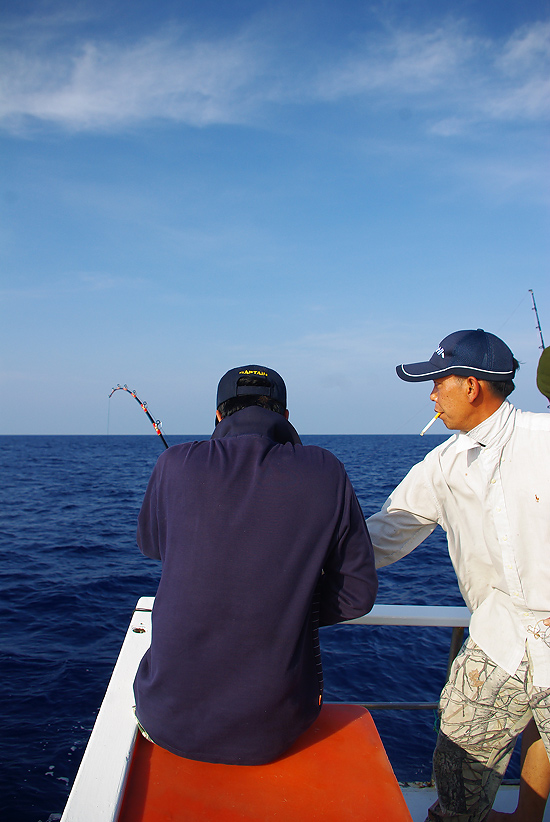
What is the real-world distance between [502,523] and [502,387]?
1.64 ft

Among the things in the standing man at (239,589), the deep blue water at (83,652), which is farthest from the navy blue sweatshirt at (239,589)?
the deep blue water at (83,652)

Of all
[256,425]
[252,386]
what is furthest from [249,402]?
[256,425]

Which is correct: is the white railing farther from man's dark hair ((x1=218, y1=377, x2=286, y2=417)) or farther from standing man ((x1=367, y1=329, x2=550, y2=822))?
man's dark hair ((x1=218, y1=377, x2=286, y2=417))

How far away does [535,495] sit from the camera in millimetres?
1910

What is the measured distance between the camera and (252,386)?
1796 millimetres

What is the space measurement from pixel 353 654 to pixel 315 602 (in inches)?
249

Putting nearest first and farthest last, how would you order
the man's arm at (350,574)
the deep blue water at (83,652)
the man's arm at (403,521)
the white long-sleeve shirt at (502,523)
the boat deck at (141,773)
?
the boat deck at (141,773), the man's arm at (350,574), the white long-sleeve shirt at (502,523), the man's arm at (403,521), the deep blue water at (83,652)

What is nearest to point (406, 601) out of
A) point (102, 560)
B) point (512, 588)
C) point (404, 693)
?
point (404, 693)

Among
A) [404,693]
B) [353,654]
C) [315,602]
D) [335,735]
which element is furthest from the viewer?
[353,654]

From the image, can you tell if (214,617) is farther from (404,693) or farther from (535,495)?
(404,693)

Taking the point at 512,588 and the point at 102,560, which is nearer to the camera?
the point at 512,588

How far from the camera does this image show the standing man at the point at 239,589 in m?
1.46

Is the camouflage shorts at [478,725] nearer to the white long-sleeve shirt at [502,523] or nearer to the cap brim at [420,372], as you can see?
the white long-sleeve shirt at [502,523]

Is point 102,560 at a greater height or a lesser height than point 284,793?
lesser
